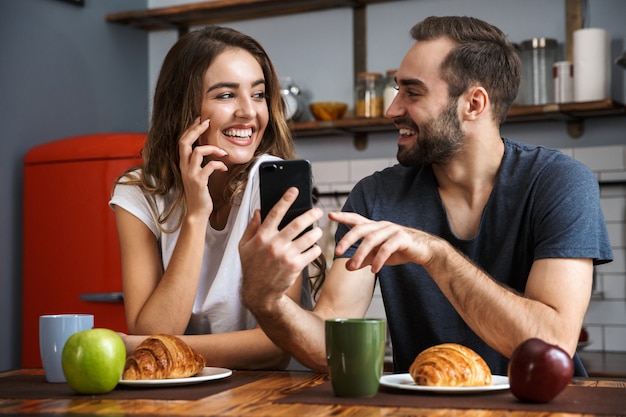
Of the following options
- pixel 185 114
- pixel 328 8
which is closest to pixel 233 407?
A: pixel 185 114

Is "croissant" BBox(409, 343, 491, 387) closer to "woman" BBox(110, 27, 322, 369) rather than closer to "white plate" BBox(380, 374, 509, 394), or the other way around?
"white plate" BBox(380, 374, 509, 394)

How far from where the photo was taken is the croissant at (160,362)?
57.5 inches

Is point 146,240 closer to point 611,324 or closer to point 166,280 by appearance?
point 166,280

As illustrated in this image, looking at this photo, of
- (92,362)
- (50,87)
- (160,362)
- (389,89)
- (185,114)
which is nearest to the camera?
(92,362)

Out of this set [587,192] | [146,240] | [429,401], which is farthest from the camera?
[146,240]

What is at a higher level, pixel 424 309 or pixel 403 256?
pixel 403 256

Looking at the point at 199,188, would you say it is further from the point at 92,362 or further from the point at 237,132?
the point at 92,362

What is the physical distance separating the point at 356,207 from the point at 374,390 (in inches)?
34.4

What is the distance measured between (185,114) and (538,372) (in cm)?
131

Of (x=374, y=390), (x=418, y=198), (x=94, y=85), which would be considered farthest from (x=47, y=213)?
(x=374, y=390)

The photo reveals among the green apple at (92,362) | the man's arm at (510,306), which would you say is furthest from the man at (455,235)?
the green apple at (92,362)

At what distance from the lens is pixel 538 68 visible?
356 cm

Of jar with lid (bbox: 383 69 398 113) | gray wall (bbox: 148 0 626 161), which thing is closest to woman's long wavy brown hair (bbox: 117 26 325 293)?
jar with lid (bbox: 383 69 398 113)

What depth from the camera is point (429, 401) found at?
4.20ft
